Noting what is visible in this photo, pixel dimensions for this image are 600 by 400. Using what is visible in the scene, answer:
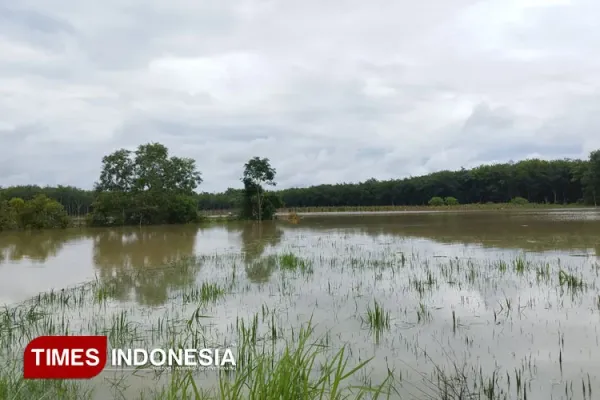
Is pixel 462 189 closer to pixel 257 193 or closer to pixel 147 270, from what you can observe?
pixel 257 193

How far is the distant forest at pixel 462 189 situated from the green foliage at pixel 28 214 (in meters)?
17.1

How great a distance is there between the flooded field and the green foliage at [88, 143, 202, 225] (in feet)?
81.6

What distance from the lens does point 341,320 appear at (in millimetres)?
6555

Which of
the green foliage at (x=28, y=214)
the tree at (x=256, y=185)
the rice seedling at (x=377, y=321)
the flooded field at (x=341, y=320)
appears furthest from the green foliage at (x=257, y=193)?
the rice seedling at (x=377, y=321)

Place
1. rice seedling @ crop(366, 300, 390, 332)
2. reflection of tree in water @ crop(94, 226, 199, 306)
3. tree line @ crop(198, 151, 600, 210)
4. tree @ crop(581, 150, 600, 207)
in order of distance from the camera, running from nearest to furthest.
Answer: rice seedling @ crop(366, 300, 390, 332) < reflection of tree in water @ crop(94, 226, 199, 306) < tree @ crop(581, 150, 600, 207) < tree line @ crop(198, 151, 600, 210)

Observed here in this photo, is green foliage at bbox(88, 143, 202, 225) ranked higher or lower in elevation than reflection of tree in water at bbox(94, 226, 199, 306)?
higher

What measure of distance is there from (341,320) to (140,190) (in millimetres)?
35834

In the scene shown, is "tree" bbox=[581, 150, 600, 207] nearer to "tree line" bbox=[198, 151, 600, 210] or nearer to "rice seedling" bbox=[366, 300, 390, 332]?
"tree line" bbox=[198, 151, 600, 210]

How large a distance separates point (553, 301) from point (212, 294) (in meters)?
6.02

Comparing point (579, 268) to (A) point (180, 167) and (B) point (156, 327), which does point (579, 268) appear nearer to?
(B) point (156, 327)

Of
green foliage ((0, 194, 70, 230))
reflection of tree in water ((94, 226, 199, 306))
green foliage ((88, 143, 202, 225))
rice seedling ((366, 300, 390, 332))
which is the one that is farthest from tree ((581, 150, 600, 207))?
rice seedling ((366, 300, 390, 332))

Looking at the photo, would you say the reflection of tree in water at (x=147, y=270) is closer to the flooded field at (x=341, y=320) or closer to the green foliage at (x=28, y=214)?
the flooded field at (x=341, y=320)

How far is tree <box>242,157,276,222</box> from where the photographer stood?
42875 mm

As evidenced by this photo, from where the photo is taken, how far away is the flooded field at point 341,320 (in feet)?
13.5
